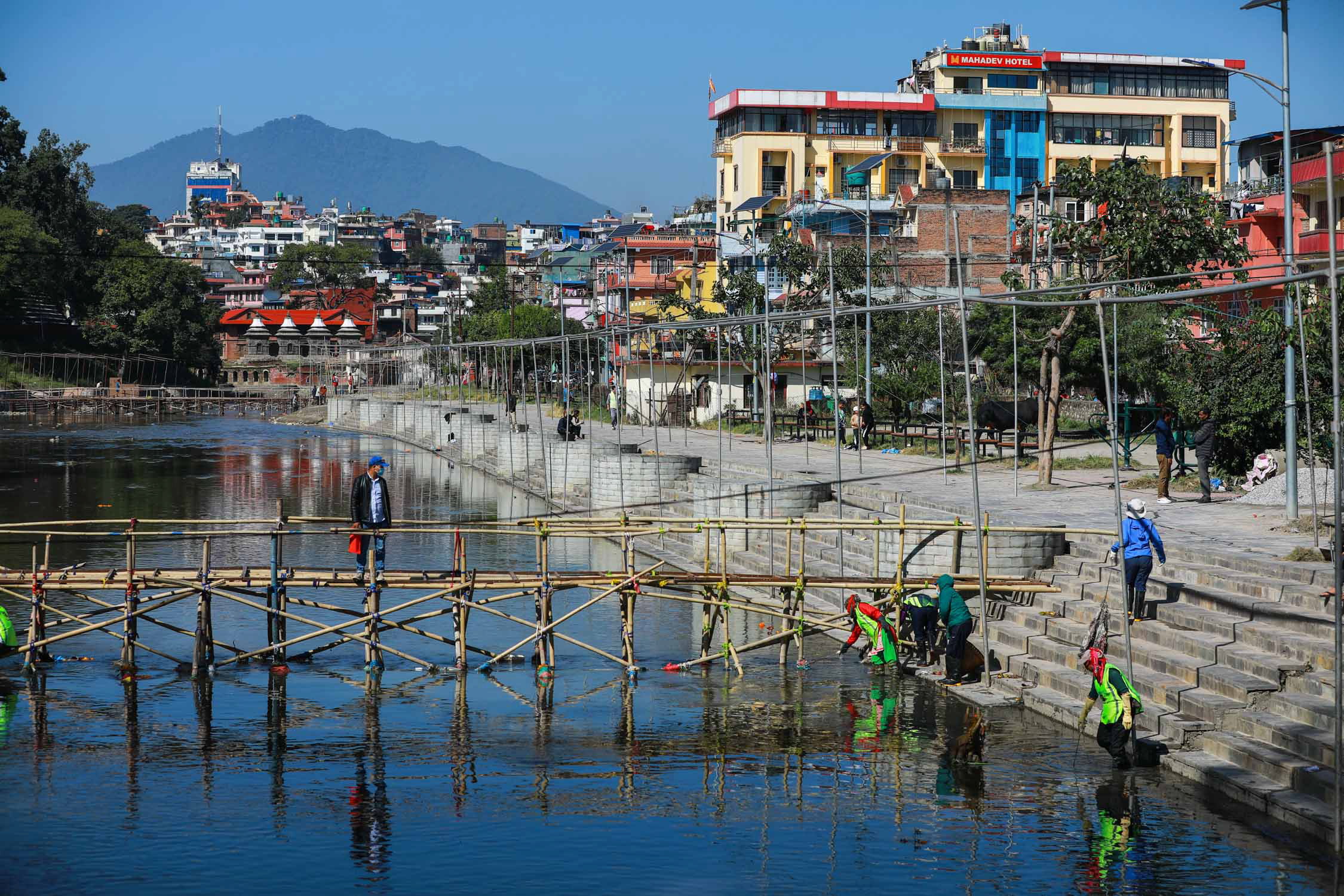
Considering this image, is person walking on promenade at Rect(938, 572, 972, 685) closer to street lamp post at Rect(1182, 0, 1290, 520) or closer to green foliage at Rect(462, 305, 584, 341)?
street lamp post at Rect(1182, 0, 1290, 520)

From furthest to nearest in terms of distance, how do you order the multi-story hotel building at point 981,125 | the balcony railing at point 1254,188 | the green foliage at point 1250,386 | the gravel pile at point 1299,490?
the multi-story hotel building at point 981,125
the balcony railing at point 1254,188
the green foliage at point 1250,386
the gravel pile at point 1299,490

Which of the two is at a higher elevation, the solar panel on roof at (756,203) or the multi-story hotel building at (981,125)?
the multi-story hotel building at (981,125)

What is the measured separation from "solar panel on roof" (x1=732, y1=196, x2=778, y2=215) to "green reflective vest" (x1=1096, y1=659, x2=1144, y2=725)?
2451 inches

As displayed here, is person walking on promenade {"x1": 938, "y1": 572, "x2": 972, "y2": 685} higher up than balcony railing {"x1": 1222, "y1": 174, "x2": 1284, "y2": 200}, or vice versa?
balcony railing {"x1": 1222, "y1": 174, "x2": 1284, "y2": 200}

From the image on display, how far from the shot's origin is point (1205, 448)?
23.3 metres

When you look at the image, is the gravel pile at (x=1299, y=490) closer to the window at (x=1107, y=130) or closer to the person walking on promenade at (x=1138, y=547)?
the person walking on promenade at (x=1138, y=547)

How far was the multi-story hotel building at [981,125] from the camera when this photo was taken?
8150 cm

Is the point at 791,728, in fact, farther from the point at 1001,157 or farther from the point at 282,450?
the point at 1001,157

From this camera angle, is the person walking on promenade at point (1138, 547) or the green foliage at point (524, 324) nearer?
the person walking on promenade at point (1138, 547)

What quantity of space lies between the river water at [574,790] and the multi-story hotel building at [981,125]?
2509 inches

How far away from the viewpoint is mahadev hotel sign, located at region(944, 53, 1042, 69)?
8288cm

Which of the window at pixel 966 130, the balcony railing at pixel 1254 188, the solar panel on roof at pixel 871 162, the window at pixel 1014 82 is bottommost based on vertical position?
the balcony railing at pixel 1254 188

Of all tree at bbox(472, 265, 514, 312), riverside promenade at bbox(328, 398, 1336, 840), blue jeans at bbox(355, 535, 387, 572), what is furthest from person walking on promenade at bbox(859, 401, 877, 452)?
tree at bbox(472, 265, 514, 312)

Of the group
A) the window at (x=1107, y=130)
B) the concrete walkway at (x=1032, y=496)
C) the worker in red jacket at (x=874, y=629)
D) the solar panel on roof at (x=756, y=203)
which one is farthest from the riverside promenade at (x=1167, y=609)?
the window at (x=1107, y=130)
